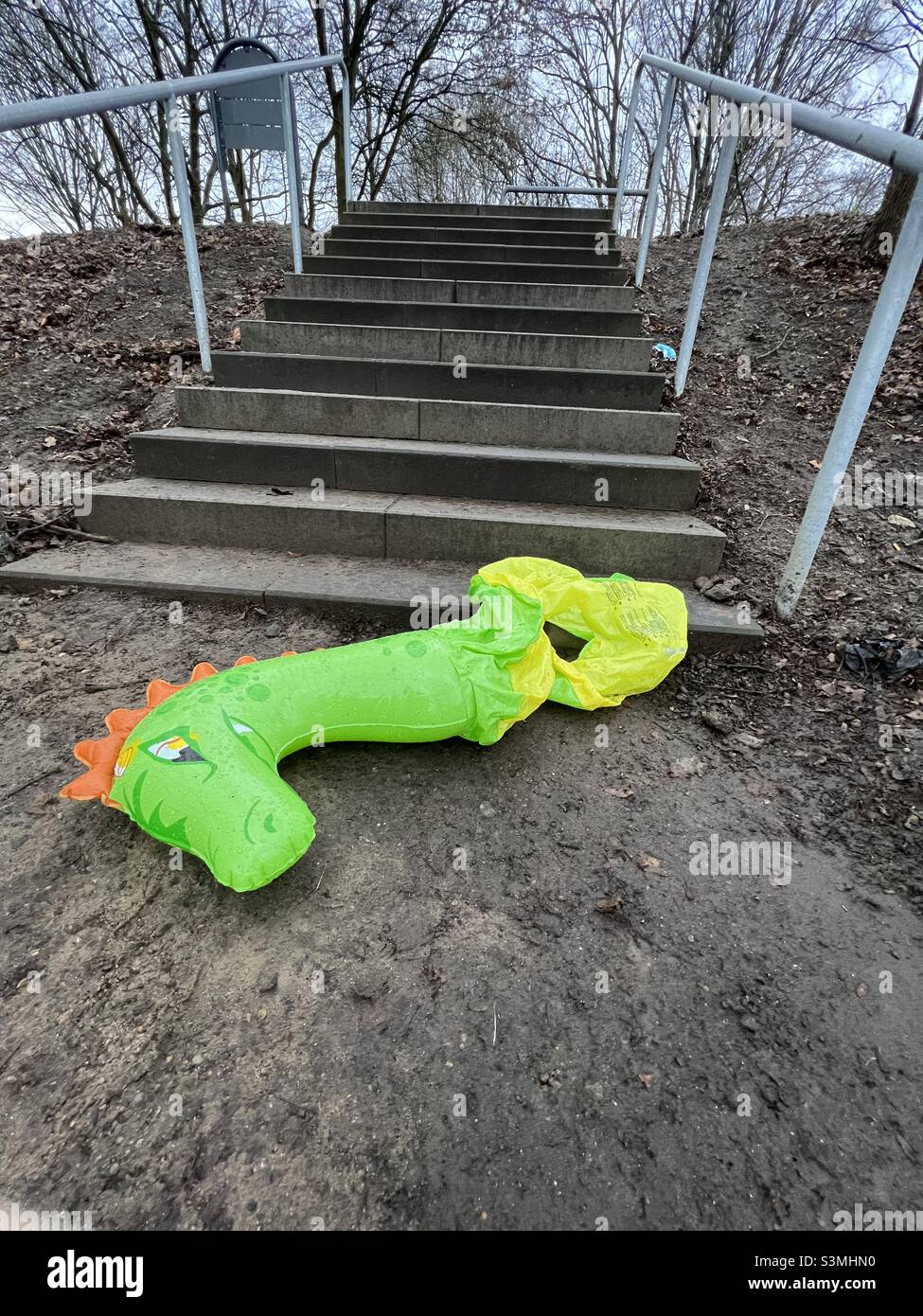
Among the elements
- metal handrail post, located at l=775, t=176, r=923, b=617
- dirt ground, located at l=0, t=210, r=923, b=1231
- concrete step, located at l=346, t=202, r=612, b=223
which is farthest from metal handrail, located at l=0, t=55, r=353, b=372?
metal handrail post, located at l=775, t=176, r=923, b=617

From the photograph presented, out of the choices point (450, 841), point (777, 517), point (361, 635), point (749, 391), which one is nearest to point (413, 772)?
point (450, 841)

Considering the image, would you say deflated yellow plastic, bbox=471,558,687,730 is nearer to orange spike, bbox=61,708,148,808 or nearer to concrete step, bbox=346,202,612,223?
orange spike, bbox=61,708,148,808

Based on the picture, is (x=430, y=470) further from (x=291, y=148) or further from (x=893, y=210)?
(x=893, y=210)

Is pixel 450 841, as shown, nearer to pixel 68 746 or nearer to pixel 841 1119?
pixel 841 1119

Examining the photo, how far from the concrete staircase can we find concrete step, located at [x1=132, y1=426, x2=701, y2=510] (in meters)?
0.01

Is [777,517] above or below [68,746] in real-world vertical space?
above

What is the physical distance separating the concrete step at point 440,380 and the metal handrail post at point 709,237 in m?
0.34

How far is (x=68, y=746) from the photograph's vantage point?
7.04 feet

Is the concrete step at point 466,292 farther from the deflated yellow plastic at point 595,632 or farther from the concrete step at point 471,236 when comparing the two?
the deflated yellow plastic at point 595,632

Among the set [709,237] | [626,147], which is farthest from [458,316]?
[626,147]

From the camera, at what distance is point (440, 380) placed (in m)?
3.99
